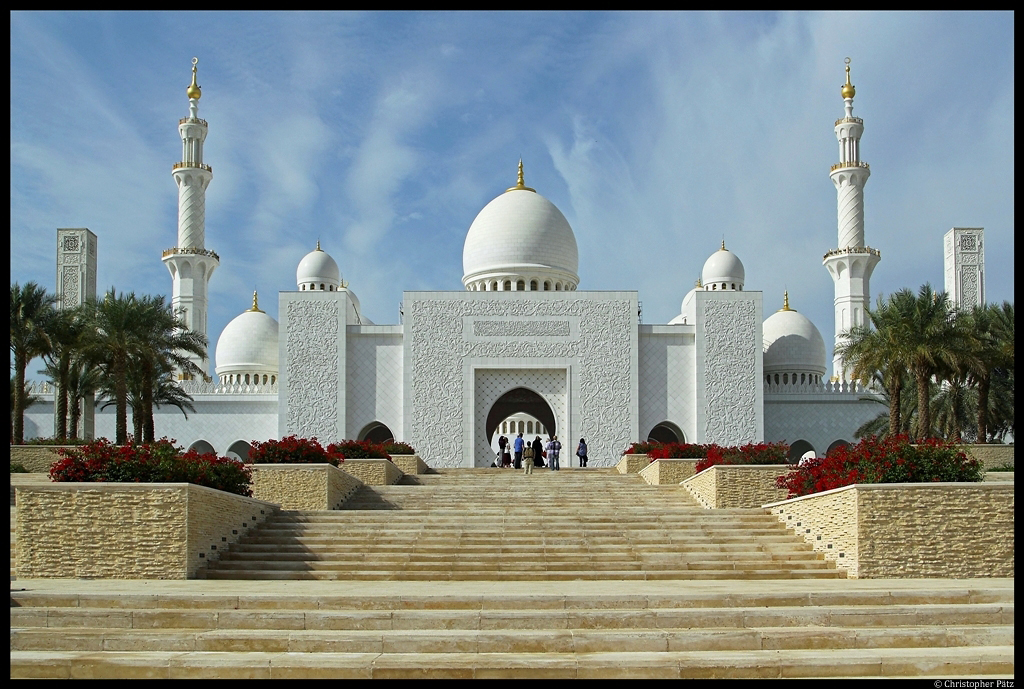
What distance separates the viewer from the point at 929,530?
10.9 m

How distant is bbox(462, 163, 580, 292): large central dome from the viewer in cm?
3188

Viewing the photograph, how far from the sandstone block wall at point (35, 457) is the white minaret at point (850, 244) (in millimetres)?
23553

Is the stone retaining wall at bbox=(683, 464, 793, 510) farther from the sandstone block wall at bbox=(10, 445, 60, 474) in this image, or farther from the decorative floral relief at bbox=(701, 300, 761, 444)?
the decorative floral relief at bbox=(701, 300, 761, 444)

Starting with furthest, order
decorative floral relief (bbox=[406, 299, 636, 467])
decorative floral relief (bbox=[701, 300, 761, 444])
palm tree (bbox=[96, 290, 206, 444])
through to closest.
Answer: decorative floral relief (bbox=[701, 300, 761, 444]) < decorative floral relief (bbox=[406, 299, 636, 467]) < palm tree (bbox=[96, 290, 206, 444])

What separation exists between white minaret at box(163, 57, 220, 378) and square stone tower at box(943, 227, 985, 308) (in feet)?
86.9

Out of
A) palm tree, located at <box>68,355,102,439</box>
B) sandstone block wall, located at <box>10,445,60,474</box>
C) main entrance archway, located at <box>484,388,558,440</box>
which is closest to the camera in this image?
sandstone block wall, located at <box>10,445,60,474</box>

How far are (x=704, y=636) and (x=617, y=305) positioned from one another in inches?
874

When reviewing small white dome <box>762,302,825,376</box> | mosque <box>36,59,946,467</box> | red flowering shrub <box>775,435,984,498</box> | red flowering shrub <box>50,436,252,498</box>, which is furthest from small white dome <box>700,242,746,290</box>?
red flowering shrub <box>50,436,252,498</box>

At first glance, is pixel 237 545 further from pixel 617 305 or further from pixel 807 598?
pixel 617 305

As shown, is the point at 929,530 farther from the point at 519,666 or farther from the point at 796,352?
the point at 796,352

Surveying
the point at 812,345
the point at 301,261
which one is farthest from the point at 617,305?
the point at 301,261

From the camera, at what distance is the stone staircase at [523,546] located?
1103cm

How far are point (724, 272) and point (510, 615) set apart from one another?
30.5 meters

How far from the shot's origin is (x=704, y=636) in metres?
7.68
